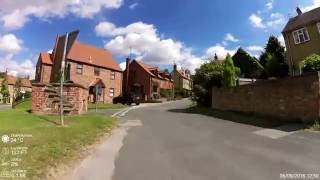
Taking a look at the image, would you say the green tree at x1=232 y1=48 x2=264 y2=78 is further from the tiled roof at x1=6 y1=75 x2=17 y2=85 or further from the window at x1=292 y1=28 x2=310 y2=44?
the tiled roof at x1=6 y1=75 x2=17 y2=85

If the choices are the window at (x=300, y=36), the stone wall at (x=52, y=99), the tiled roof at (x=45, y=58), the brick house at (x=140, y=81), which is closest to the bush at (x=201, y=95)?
the window at (x=300, y=36)

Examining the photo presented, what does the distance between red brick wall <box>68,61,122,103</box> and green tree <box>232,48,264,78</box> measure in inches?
863

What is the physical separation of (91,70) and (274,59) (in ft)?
96.5

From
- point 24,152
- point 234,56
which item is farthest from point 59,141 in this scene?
point 234,56

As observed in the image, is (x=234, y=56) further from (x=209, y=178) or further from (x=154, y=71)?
(x=209, y=178)

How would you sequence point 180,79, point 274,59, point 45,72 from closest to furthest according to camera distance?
point 274,59
point 45,72
point 180,79

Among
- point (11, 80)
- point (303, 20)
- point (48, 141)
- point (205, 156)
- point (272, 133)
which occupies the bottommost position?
point (205, 156)

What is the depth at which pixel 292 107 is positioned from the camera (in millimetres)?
18688

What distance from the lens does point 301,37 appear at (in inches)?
1348

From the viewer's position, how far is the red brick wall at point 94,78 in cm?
5544

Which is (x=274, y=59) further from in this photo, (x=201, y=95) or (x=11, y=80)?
(x=11, y=80)

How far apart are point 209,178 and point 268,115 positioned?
14201 mm

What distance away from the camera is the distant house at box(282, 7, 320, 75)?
1282 inches

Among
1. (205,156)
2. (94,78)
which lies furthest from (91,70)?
(205,156)
